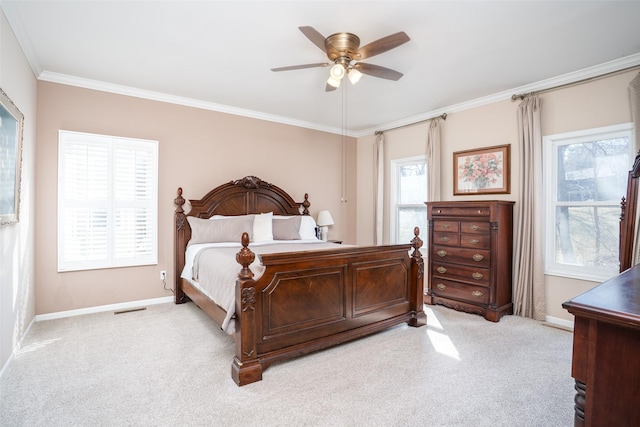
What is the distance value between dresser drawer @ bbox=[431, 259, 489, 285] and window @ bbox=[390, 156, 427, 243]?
3.30 feet

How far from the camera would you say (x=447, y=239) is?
400 cm

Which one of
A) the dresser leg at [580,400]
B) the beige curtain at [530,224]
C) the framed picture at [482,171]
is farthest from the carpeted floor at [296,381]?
the framed picture at [482,171]

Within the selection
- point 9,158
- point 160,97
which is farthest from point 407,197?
point 9,158

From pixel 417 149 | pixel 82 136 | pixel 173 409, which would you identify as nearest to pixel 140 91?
pixel 82 136

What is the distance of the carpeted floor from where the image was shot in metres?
1.87

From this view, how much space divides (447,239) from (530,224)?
897mm

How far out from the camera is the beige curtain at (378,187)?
5.45m

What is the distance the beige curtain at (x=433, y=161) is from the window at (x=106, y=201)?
3714mm

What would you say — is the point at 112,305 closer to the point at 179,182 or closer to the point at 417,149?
the point at 179,182

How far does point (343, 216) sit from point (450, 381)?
12.6ft

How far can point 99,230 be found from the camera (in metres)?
3.70

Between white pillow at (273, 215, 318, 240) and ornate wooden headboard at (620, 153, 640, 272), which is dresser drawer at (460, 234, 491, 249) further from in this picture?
white pillow at (273, 215, 318, 240)

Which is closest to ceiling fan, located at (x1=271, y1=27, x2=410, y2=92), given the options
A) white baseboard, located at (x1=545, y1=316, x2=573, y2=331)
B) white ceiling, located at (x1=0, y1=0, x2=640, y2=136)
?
white ceiling, located at (x1=0, y1=0, x2=640, y2=136)

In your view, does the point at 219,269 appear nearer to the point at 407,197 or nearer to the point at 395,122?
the point at 407,197
